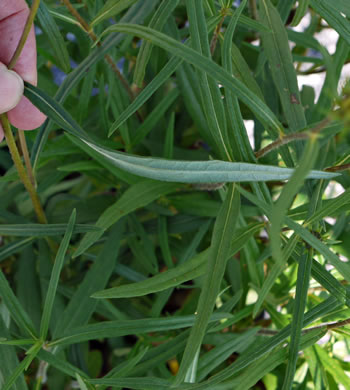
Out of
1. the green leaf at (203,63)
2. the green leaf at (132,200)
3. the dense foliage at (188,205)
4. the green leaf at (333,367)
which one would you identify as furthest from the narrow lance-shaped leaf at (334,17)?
the green leaf at (333,367)

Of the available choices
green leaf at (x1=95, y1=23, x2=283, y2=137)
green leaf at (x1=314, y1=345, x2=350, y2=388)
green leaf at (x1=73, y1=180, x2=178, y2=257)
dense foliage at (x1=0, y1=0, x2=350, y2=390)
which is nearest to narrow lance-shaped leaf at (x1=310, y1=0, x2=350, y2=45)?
dense foliage at (x1=0, y1=0, x2=350, y2=390)

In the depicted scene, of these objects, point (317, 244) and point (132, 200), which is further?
point (132, 200)

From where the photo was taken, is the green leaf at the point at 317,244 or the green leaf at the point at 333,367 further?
the green leaf at the point at 333,367

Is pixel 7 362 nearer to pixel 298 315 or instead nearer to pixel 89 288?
pixel 89 288

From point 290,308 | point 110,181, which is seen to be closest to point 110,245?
point 110,181

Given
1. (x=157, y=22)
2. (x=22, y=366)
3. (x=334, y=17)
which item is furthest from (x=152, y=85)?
(x=22, y=366)

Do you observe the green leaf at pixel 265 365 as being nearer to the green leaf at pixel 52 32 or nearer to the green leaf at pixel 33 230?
the green leaf at pixel 33 230
